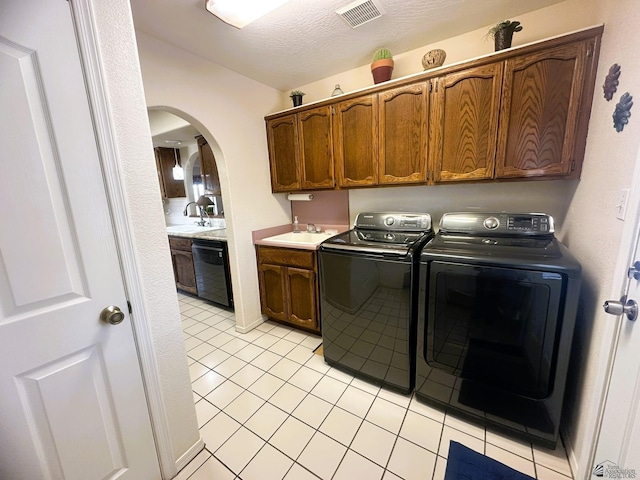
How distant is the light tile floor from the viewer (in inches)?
49.9

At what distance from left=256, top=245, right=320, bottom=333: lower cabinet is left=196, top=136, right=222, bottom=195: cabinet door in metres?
1.34

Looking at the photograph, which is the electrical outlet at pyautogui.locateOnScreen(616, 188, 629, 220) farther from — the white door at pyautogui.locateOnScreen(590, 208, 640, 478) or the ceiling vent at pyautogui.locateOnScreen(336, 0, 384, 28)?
the ceiling vent at pyautogui.locateOnScreen(336, 0, 384, 28)

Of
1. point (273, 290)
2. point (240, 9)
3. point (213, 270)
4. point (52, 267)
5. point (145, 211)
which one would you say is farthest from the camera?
point (213, 270)

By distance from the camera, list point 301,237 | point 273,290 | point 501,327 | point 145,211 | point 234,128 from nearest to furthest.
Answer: point 145,211, point 501,327, point 234,128, point 273,290, point 301,237

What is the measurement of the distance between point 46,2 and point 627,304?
2211 mm

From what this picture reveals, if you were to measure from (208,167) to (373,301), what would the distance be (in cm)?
285

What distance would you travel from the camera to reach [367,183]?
6.87ft

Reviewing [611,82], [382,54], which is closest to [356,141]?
[382,54]

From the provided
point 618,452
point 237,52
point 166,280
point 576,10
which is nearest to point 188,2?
point 237,52

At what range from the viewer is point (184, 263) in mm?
3369

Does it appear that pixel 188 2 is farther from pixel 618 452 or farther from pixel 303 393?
pixel 618 452

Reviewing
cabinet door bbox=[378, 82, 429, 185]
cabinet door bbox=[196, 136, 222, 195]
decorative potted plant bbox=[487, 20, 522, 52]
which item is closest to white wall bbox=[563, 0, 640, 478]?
decorative potted plant bbox=[487, 20, 522, 52]

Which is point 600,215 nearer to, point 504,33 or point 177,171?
point 504,33

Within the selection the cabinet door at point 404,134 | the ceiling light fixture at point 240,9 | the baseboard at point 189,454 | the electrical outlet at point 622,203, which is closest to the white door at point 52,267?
the baseboard at point 189,454
